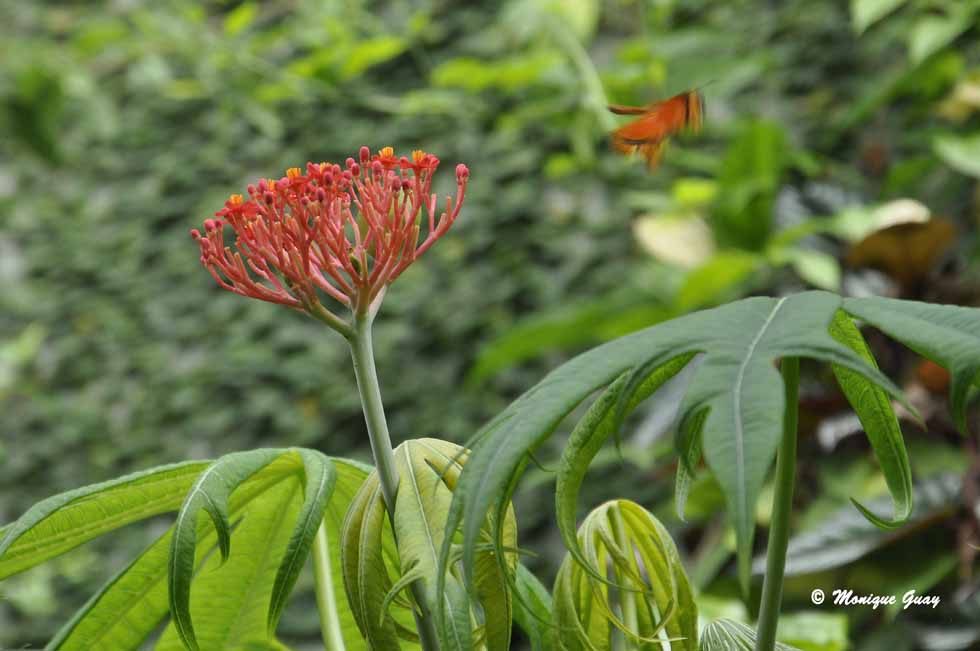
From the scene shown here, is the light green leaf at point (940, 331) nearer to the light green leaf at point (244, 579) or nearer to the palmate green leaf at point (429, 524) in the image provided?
the palmate green leaf at point (429, 524)

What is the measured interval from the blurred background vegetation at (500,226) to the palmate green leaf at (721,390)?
1.02 m

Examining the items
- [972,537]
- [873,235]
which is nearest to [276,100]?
[873,235]

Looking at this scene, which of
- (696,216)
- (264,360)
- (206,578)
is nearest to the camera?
(206,578)

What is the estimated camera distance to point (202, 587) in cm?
52

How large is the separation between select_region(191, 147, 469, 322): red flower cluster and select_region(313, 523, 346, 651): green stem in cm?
13

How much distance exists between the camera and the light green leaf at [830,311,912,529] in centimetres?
35

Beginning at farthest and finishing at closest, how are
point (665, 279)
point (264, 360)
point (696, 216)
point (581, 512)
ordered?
point (264, 360) < point (581, 512) < point (696, 216) < point (665, 279)

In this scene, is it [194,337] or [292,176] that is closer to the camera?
[292,176]

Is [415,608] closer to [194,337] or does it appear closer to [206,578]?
[206,578]

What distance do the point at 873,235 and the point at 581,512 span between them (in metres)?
1.02

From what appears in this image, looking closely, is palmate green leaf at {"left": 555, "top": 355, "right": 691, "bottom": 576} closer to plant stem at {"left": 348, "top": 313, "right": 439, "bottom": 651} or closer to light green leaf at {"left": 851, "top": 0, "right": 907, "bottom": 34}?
plant stem at {"left": 348, "top": 313, "right": 439, "bottom": 651}

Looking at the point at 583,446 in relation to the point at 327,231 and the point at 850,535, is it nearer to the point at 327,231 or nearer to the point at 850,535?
the point at 327,231

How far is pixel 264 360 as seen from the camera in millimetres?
2732

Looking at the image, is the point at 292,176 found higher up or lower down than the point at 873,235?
higher up
